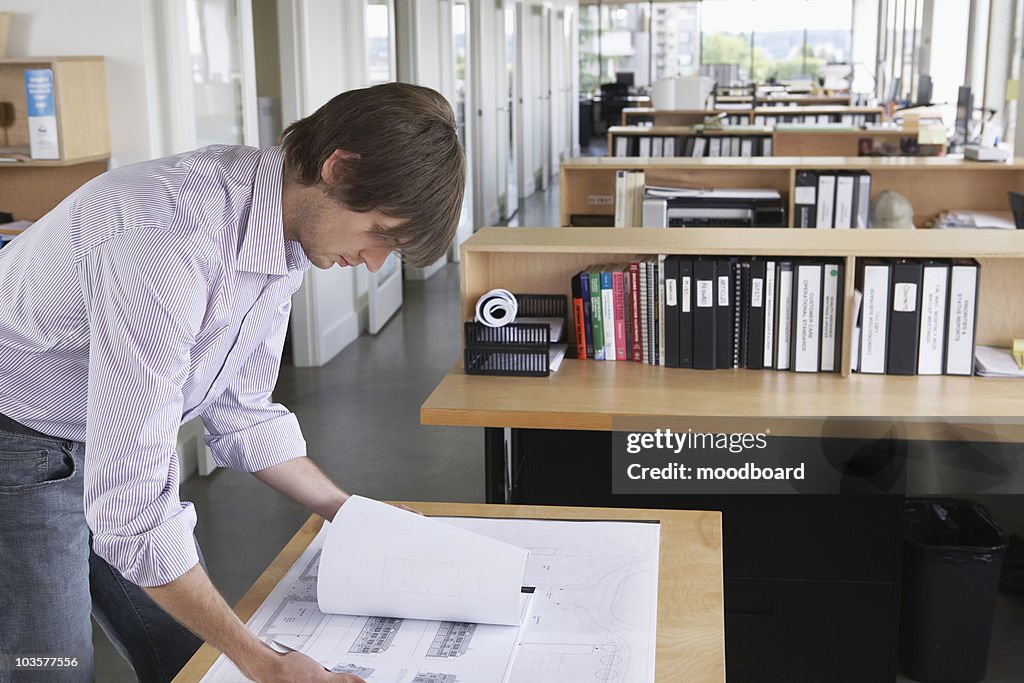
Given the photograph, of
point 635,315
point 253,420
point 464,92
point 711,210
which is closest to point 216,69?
point 711,210

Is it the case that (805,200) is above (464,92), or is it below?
below

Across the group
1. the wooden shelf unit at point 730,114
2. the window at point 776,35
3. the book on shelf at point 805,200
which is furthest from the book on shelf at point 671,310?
the window at point 776,35

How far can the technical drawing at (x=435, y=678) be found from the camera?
129cm

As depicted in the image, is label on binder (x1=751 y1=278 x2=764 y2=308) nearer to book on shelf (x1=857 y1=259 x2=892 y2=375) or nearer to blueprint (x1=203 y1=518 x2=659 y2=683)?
book on shelf (x1=857 y1=259 x2=892 y2=375)

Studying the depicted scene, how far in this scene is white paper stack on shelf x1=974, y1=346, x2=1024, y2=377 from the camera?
2805mm

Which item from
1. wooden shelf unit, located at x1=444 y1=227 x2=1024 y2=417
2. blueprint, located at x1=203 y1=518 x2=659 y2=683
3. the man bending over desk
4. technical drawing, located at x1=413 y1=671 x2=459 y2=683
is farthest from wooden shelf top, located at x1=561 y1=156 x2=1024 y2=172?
technical drawing, located at x1=413 y1=671 x2=459 y2=683

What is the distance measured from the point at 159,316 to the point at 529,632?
2.07 feet

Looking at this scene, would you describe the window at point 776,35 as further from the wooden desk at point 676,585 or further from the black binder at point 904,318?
the wooden desk at point 676,585

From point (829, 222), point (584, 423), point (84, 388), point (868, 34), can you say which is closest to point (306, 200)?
point (84, 388)

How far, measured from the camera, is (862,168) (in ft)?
16.9

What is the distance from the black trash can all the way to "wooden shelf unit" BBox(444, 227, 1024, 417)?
42 centimetres

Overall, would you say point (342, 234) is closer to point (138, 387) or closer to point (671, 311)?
point (138, 387)

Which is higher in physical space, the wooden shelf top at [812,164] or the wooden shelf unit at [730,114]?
the wooden shelf unit at [730,114]

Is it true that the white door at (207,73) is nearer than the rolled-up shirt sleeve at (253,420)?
No
